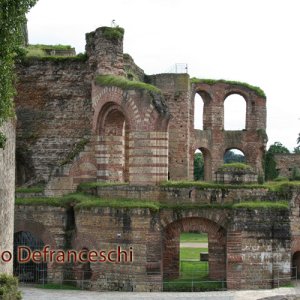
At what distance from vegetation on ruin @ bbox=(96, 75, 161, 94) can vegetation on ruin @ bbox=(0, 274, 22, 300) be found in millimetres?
9930

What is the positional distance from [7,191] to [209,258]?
8789 millimetres

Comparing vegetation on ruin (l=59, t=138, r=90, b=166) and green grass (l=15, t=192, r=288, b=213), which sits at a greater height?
vegetation on ruin (l=59, t=138, r=90, b=166)

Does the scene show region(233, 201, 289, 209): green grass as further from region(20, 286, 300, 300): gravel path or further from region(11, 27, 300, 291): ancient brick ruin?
region(20, 286, 300, 300): gravel path

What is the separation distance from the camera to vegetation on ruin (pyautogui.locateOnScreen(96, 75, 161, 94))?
2400 cm

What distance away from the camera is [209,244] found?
23469 millimetres

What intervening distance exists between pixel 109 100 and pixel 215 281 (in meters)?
7.61

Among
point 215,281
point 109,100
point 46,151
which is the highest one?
point 109,100

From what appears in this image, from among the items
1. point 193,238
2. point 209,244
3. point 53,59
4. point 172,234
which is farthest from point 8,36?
point 193,238

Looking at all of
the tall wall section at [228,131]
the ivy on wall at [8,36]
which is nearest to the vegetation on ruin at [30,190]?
the ivy on wall at [8,36]

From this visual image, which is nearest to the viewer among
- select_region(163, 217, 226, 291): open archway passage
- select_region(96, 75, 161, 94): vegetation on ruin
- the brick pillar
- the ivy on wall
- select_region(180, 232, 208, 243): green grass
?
the ivy on wall

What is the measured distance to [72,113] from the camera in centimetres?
2719

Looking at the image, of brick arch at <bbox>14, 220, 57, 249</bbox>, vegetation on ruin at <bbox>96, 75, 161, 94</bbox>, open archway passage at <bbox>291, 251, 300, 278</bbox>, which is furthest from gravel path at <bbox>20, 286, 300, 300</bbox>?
vegetation on ruin at <bbox>96, 75, 161, 94</bbox>

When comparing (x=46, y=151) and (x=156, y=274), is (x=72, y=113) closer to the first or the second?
Answer: (x=46, y=151)

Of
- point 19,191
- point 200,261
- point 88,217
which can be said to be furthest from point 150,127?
point 200,261
